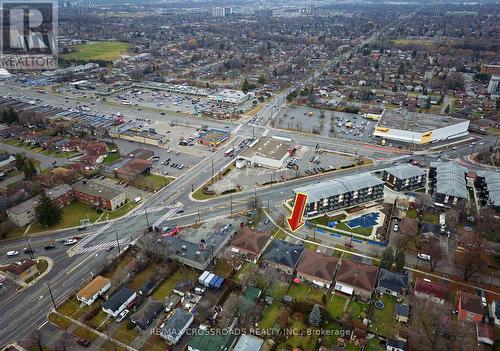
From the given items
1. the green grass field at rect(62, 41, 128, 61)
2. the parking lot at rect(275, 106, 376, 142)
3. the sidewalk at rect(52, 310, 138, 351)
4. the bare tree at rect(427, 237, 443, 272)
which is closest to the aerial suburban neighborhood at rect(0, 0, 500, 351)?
the sidewalk at rect(52, 310, 138, 351)

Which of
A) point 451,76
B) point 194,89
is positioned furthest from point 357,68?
point 194,89

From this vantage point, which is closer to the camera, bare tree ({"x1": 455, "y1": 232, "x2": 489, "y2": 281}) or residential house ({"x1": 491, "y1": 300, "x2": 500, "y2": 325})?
residential house ({"x1": 491, "y1": 300, "x2": 500, "y2": 325})

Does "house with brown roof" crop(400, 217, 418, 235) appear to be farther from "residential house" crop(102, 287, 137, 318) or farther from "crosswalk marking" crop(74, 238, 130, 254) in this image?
"crosswalk marking" crop(74, 238, 130, 254)

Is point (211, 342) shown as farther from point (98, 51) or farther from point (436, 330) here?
point (98, 51)

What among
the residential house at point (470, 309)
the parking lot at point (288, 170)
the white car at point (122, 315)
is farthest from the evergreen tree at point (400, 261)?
the white car at point (122, 315)

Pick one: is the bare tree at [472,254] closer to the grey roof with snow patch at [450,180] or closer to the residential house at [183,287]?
the grey roof with snow patch at [450,180]
